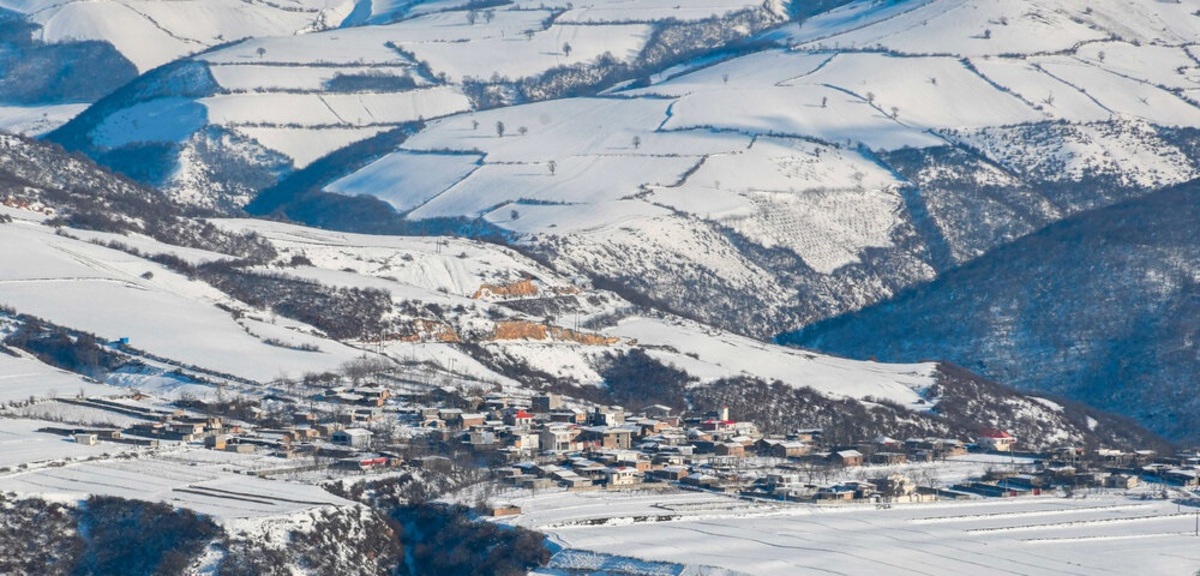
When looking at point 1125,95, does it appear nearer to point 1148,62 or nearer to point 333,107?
point 1148,62

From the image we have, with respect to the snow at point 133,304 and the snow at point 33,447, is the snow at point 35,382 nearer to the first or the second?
the snow at point 33,447

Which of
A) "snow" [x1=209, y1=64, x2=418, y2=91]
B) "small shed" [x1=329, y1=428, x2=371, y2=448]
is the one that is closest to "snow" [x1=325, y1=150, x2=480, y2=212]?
"snow" [x1=209, y1=64, x2=418, y2=91]

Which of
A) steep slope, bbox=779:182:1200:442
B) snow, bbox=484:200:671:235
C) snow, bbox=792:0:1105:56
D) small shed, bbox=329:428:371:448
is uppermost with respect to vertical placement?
snow, bbox=792:0:1105:56

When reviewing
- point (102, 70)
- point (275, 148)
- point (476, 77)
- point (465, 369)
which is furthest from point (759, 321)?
point (102, 70)

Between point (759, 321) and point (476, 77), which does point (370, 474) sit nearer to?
point (759, 321)

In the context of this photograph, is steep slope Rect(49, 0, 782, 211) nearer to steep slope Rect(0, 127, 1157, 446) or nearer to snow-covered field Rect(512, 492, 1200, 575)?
steep slope Rect(0, 127, 1157, 446)

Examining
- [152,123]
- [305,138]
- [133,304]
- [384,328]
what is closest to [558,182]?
[305,138]

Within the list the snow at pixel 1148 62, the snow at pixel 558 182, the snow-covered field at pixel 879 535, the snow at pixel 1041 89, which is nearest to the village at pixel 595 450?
the snow-covered field at pixel 879 535
